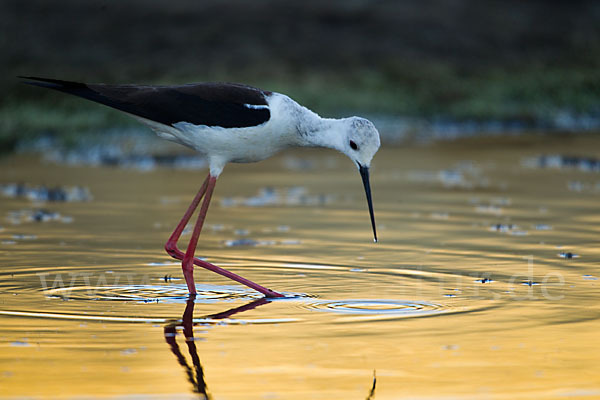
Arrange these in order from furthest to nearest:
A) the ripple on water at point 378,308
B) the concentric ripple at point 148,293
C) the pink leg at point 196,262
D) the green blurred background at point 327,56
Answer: the green blurred background at point 327,56 < the pink leg at point 196,262 < the concentric ripple at point 148,293 < the ripple on water at point 378,308

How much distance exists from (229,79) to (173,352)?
15.9 metres

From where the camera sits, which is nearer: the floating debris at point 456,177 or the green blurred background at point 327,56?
the floating debris at point 456,177

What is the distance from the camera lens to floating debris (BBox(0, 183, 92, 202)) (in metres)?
12.1

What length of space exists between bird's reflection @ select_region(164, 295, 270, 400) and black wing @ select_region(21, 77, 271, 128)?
1.27 m

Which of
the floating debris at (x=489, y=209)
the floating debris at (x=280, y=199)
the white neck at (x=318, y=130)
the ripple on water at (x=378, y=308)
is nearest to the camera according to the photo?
the ripple on water at (x=378, y=308)

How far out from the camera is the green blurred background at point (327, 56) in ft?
68.1

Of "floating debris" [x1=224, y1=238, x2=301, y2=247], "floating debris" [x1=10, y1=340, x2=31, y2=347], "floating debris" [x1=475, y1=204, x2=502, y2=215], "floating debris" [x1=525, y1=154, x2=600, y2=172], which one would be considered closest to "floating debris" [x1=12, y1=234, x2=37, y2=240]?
"floating debris" [x1=224, y1=238, x2=301, y2=247]

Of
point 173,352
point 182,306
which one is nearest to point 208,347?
point 173,352

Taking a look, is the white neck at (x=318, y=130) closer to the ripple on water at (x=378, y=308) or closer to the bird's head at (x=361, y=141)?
the bird's head at (x=361, y=141)

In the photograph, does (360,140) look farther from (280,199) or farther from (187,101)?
(280,199)

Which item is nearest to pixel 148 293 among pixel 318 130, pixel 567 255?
pixel 318 130

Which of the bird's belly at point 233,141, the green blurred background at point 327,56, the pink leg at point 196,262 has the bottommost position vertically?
the pink leg at point 196,262

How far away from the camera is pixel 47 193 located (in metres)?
12.3

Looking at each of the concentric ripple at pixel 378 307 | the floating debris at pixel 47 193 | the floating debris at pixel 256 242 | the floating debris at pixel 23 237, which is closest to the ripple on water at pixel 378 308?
the concentric ripple at pixel 378 307
